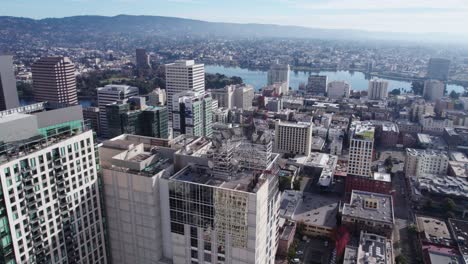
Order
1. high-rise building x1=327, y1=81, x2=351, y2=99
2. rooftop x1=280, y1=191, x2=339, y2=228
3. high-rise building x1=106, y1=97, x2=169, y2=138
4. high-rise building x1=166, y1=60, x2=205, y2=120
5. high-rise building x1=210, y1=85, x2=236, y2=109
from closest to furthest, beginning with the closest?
1. rooftop x1=280, y1=191, x2=339, y2=228
2. high-rise building x1=106, y1=97, x2=169, y2=138
3. high-rise building x1=166, y1=60, x2=205, y2=120
4. high-rise building x1=210, y1=85, x2=236, y2=109
5. high-rise building x1=327, y1=81, x2=351, y2=99

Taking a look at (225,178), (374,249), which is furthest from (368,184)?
(225,178)

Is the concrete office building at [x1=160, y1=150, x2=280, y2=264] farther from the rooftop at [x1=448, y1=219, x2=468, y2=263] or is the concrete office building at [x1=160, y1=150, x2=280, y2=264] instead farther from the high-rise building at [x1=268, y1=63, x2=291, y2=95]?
the high-rise building at [x1=268, y1=63, x2=291, y2=95]

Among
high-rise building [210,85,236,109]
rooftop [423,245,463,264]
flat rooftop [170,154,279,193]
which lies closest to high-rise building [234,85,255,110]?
high-rise building [210,85,236,109]

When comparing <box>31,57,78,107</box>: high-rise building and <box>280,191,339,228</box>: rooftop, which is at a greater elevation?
<box>31,57,78,107</box>: high-rise building

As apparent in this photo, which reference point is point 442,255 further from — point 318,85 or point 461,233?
point 318,85

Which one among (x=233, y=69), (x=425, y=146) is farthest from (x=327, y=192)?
(x=233, y=69)
